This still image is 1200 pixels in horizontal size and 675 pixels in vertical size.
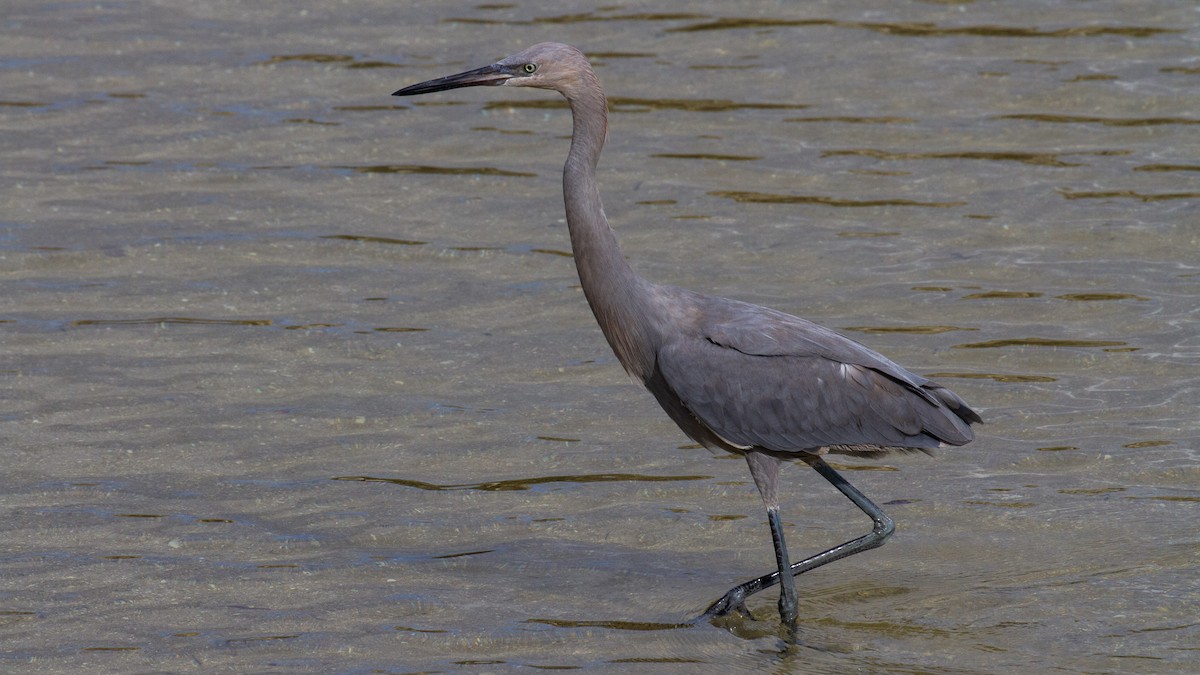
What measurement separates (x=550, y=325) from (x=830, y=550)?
3.29 meters

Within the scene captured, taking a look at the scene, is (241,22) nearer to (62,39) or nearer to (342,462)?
(62,39)

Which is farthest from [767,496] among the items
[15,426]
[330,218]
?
[330,218]

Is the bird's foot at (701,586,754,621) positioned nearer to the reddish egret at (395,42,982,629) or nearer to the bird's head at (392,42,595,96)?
the reddish egret at (395,42,982,629)

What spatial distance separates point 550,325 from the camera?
10359 millimetres

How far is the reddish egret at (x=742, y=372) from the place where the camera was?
24.2 ft

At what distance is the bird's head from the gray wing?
117 centimetres

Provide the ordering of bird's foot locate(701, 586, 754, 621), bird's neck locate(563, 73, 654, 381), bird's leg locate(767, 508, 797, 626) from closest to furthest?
bird's leg locate(767, 508, 797, 626)
bird's foot locate(701, 586, 754, 621)
bird's neck locate(563, 73, 654, 381)

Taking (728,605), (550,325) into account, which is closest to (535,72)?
(728,605)

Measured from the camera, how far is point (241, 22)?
576 inches

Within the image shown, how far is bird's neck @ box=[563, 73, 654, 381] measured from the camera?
7.52m

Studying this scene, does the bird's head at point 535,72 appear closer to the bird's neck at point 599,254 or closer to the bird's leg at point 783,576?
the bird's neck at point 599,254

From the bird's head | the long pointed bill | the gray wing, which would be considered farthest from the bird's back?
the long pointed bill

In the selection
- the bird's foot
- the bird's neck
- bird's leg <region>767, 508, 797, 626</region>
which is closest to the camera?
bird's leg <region>767, 508, 797, 626</region>

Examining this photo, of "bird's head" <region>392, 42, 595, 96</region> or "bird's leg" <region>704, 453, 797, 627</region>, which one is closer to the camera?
"bird's leg" <region>704, 453, 797, 627</region>
